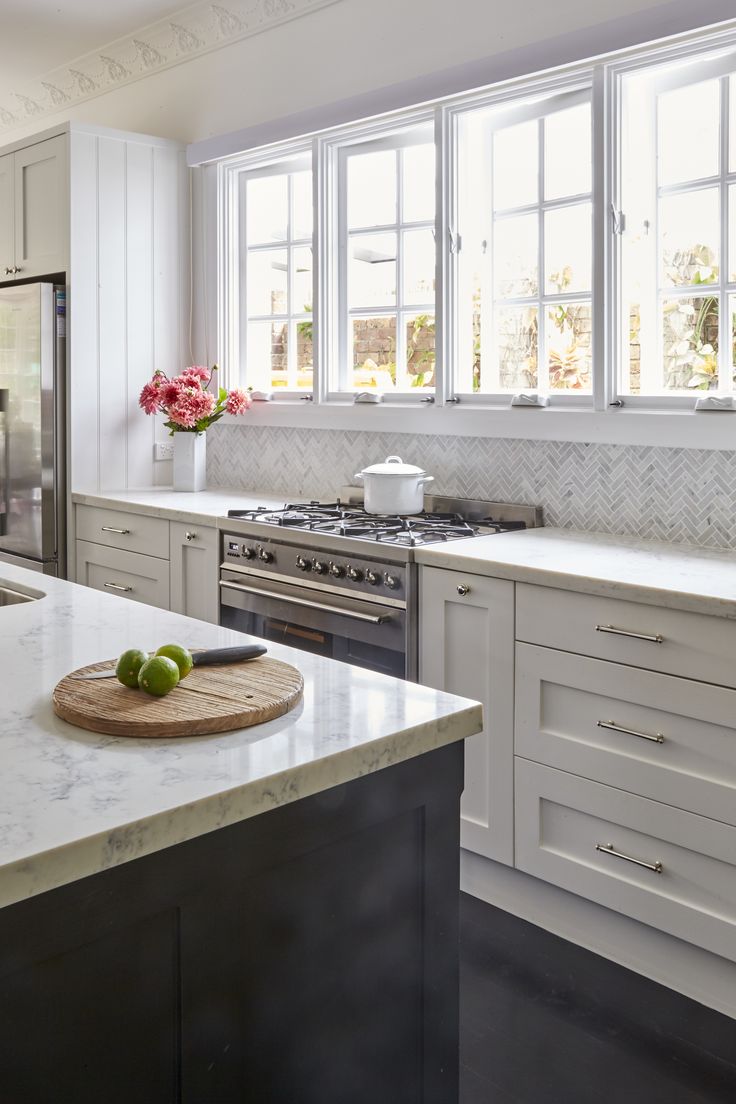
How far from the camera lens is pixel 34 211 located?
434cm

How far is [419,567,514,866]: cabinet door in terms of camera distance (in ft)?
8.60

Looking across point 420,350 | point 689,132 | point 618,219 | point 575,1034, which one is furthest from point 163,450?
point 575,1034

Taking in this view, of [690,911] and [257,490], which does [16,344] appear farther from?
[690,911]

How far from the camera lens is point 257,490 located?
442 cm

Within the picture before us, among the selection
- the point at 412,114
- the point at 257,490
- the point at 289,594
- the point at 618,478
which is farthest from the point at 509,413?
the point at 257,490

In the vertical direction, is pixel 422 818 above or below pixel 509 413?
below

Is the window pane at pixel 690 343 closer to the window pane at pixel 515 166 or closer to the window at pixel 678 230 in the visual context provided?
the window at pixel 678 230

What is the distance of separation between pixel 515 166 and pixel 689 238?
0.73 m

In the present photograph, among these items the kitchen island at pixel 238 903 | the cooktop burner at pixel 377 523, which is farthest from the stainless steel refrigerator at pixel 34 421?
the kitchen island at pixel 238 903

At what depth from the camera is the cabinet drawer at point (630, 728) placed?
2199 mm

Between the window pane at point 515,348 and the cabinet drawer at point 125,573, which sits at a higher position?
the window pane at point 515,348

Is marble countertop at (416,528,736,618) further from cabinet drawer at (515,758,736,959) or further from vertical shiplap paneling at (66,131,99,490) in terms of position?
vertical shiplap paneling at (66,131,99,490)

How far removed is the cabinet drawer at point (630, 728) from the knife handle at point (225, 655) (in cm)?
108

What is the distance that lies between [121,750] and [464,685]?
5.21ft
